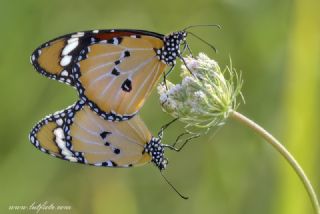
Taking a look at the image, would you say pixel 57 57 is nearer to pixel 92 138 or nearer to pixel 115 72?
pixel 115 72

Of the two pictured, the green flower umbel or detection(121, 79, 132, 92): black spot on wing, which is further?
detection(121, 79, 132, 92): black spot on wing

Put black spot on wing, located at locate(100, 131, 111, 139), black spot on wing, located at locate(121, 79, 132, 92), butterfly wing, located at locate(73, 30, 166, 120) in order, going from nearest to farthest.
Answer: butterfly wing, located at locate(73, 30, 166, 120) < black spot on wing, located at locate(121, 79, 132, 92) < black spot on wing, located at locate(100, 131, 111, 139)

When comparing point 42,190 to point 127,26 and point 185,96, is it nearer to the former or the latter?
point 127,26

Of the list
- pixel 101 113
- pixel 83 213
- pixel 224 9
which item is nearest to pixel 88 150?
pixel 101 113

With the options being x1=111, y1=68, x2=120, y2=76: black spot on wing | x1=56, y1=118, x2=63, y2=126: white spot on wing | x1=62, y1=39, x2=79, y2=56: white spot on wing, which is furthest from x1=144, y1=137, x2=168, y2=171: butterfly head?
x1=62, y1=39, x2=79, y2=56: white spot on wing

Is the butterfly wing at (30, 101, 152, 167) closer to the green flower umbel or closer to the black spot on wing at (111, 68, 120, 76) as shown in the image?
the black spot on wing at (111, 68, 120, 76)
